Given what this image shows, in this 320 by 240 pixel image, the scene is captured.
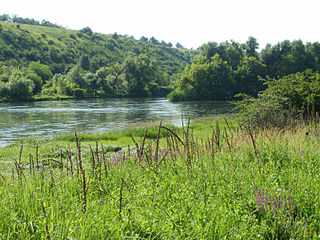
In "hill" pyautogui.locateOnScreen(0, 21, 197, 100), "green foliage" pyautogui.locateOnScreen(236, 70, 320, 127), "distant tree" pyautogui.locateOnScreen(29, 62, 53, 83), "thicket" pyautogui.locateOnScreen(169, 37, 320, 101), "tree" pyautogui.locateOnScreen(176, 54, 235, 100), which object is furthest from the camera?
"distant tree" pyautogui.locateOnScreen(29, 62, 53, 83)

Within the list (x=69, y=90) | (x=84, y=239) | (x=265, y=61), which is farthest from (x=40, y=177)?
(x=265, y=61)

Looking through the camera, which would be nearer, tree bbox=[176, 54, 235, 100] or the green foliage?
the green foliage

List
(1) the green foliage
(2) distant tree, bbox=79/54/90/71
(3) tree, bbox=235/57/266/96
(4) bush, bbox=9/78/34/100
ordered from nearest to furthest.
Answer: (1) the green foliage → (4) bush, bbox=9/78/34/100 → (3) tree, bbox=235/57/266/96 → (2) distant tree, bbox=79/54/90/71

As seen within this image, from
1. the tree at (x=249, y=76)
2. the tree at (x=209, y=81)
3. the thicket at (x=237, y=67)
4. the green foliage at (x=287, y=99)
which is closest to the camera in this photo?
the green foliage at (x=287, y=99)

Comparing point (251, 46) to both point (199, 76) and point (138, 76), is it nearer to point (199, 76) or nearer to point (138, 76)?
point (199, 76)

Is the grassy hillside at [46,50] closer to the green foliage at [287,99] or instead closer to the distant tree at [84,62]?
the distant tree at [84,62]

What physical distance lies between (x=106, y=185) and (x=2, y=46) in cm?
16262

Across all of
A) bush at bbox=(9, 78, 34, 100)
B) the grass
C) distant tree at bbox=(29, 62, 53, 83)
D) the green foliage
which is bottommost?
the grass

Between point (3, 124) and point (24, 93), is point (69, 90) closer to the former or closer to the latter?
point (24, 93)

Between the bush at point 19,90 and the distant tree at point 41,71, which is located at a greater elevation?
the distant tree at point 41,71

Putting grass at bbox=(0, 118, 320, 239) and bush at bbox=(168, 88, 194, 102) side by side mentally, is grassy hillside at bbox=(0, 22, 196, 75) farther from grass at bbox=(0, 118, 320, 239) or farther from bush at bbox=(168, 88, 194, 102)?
grass at bbox=(0, 118, 320, 239)

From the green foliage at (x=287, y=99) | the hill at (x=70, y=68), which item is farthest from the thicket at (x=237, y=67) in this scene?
the green foliage at (x=287, y=99)

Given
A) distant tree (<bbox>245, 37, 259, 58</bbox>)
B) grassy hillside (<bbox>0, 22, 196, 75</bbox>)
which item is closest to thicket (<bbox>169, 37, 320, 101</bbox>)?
distant tree (<bbox>245, 37, 259, 58</bbox>)

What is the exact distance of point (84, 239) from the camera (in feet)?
9.23
